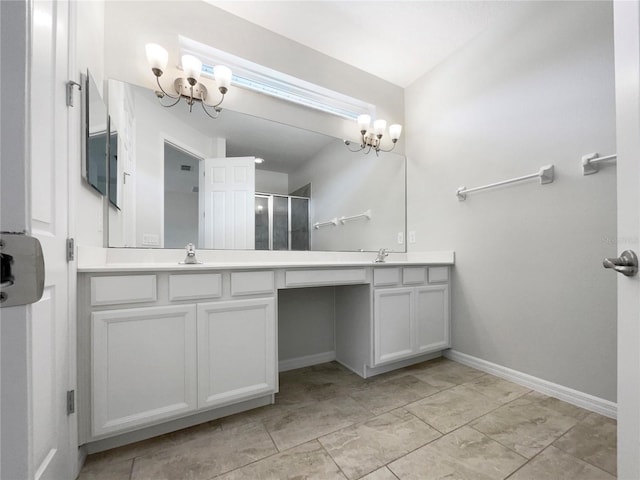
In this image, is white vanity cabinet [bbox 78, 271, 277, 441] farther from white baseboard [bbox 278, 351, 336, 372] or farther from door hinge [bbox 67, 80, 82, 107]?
door hinge [bbox 67, 80, 82, 107]

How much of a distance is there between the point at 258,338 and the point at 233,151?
50.7 inches

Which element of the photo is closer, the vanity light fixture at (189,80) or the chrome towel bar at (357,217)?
the vanity light fixture at (189,80)

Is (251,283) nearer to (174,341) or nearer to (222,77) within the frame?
(174,341)

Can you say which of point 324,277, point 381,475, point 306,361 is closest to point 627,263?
point 381,475

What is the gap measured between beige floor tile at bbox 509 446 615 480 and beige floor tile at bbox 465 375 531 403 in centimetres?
46

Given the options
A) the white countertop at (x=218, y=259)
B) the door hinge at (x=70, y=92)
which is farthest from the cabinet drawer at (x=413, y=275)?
the door hinge at (x=70, y=92)

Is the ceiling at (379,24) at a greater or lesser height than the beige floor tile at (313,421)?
greater

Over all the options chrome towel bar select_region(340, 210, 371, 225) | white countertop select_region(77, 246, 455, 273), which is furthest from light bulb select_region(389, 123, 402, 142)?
white countertop select_region(77, 246, 455, 273)

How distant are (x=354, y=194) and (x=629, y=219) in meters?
1.86

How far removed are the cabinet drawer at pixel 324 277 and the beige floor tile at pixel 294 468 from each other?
81 centimetres

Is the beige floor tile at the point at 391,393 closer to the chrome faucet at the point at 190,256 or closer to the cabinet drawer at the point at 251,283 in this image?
the cabinet drawer at the point at 251,283

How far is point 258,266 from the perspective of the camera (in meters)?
1.49

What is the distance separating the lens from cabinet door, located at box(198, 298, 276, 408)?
135 centimetres

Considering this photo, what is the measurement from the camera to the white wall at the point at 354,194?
227cm
